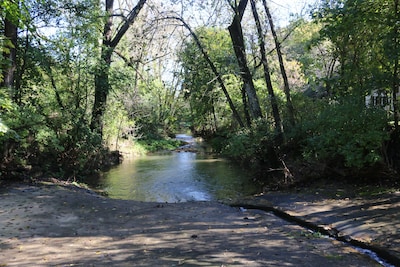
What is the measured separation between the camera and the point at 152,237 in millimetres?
6480

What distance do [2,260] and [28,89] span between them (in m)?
11.5

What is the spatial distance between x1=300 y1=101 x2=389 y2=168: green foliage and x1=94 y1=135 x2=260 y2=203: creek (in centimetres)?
451

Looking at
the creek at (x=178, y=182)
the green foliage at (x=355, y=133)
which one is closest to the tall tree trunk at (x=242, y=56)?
the creek at (x=178, y=182)

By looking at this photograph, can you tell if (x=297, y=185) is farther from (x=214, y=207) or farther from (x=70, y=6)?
(x=70, y=6)

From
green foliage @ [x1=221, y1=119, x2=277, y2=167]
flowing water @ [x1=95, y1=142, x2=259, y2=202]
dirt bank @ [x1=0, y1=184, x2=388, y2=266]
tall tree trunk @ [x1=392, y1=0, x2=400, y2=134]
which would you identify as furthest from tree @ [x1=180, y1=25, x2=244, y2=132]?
dirt bank @ [x1=0, y1=184, x2=388, y2=266]

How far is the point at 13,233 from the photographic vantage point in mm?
6602

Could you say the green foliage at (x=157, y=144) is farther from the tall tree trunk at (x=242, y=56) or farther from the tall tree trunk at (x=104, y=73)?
the tall tree trunk at (x=242, y=56)

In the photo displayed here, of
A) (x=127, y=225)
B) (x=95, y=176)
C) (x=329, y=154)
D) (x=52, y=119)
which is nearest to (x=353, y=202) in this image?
(x=329, y=154)

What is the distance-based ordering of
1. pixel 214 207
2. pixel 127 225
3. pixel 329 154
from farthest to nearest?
pixel 329 154
pixel 214 207
pixel 127 225

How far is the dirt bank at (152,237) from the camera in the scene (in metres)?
5.20

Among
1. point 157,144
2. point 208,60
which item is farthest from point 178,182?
point 157,144

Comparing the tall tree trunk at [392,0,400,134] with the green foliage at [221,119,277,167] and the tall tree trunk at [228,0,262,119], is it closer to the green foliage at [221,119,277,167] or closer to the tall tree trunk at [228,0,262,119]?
the green foliage at [221,119,277,167]

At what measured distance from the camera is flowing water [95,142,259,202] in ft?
44.7

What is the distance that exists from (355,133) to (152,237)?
6279 millimetres
